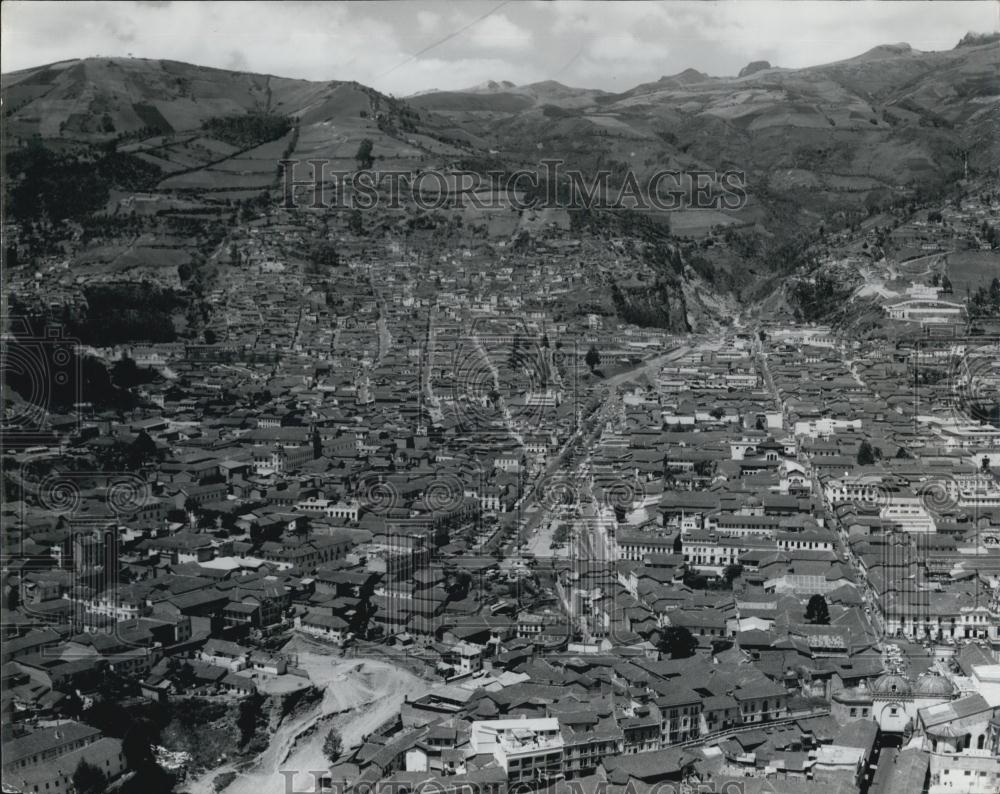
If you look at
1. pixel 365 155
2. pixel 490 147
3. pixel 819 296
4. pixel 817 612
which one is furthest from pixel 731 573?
pixel 490 147

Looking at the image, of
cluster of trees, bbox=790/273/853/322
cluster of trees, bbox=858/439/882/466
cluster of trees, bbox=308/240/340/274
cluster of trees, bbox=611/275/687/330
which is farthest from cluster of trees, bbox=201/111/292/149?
cluster of trees, bbox=858/439/882/466

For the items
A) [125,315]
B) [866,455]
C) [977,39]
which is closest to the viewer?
[866,455]

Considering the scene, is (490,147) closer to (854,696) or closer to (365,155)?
(365,155)

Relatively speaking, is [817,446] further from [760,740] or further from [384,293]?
[384,293]

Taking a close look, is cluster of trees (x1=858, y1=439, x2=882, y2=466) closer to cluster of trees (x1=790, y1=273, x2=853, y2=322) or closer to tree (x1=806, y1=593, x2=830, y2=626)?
tree (x1=806, y1=593, x2=830, y2=626)

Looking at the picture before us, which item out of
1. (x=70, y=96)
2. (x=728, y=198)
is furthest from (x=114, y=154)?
(x=728, y=198)

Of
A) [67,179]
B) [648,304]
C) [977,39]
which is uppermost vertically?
[977,39]

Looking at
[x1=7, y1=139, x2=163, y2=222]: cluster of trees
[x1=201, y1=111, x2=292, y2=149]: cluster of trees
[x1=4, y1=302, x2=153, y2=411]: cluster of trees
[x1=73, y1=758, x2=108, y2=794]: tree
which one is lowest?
[x1=73, y1=758, x2=108, y2=794]: tree
